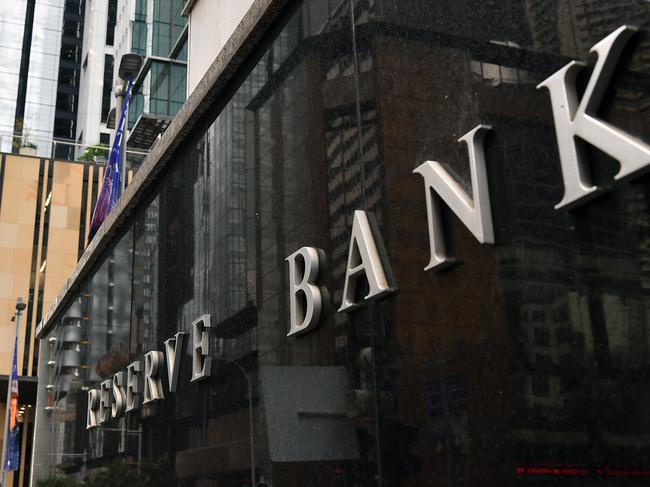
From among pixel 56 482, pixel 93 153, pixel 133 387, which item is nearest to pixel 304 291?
pixel 133 387

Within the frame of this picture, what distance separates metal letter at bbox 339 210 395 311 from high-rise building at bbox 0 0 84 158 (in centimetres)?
8964

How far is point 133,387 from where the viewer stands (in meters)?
8.95

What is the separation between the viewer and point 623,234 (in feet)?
10.4

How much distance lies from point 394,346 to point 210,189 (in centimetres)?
364

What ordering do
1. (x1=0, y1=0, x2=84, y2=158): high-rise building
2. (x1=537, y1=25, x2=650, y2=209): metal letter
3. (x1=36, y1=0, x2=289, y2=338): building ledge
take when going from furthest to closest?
(x1=0, y1=0, x2=84, y2=158): high-rise building → (x1=36, y1=0, x2=289, y2=338): building ledge → (x1=537, y1=25, x2=650, y2=209): metal letter

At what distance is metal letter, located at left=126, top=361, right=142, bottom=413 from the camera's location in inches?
348

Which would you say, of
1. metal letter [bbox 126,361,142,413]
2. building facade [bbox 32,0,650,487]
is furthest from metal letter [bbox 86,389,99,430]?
building facade [bbox 32,0,650,487]

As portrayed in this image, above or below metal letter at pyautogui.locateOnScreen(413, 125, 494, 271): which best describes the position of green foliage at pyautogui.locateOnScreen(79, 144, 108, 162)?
above

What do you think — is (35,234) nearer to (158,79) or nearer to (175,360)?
(158,79)

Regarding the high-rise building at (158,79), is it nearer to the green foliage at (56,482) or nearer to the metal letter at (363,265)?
the green foliage at (56,482)

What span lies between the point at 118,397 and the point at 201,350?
8.74ft

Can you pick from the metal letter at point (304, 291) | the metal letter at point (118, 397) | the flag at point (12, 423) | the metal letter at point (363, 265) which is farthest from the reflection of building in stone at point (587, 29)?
the flag at point (12, 423)

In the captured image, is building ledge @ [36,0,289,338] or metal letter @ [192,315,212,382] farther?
metal letter @ [192,315,212,382]

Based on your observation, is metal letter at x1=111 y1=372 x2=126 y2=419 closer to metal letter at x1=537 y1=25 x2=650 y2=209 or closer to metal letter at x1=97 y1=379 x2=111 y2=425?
metal letter at x1=97 y1=379 x2=111 y2=425
